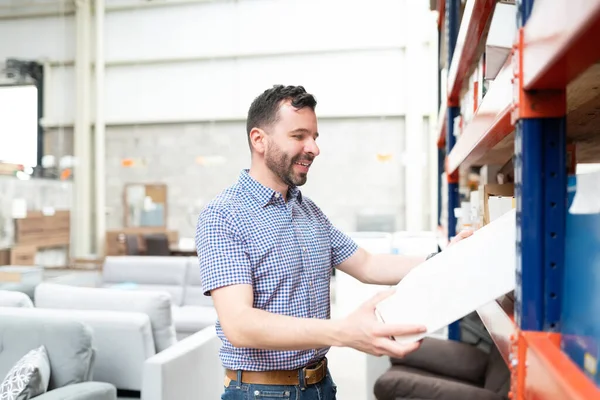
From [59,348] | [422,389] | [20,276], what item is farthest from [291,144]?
[20,276]

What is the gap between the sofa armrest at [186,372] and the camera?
2.83m

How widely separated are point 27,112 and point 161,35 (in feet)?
9.24

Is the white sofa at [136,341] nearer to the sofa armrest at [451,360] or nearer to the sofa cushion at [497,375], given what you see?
the sofa armrest at [451,360]

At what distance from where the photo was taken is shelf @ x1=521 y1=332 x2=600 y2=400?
2.18 ft

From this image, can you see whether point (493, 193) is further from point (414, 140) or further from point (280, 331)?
point (414, 140)

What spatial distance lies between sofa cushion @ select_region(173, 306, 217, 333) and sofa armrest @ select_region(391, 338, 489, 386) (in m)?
2.11

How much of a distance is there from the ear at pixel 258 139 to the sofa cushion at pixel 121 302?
195cm

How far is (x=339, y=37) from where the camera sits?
9602 millimetres

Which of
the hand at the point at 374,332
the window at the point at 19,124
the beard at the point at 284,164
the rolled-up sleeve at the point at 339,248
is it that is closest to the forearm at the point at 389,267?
the rolled-up sleeve at the point at 339,248

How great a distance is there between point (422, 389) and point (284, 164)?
159 centimetres

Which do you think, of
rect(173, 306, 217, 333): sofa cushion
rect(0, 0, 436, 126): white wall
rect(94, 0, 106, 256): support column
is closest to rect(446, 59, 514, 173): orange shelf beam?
rect(173, 306, 217, 333): sofa cushion

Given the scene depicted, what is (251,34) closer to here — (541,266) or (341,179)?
(341,179)

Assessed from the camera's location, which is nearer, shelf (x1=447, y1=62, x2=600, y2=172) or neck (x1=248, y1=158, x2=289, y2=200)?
shelf (x1=447, y1=62, x2=600, y2=172)

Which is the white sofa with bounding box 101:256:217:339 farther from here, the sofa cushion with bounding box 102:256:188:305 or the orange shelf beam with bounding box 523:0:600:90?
the orange shelf beam with bounding box 523:0:600:90
